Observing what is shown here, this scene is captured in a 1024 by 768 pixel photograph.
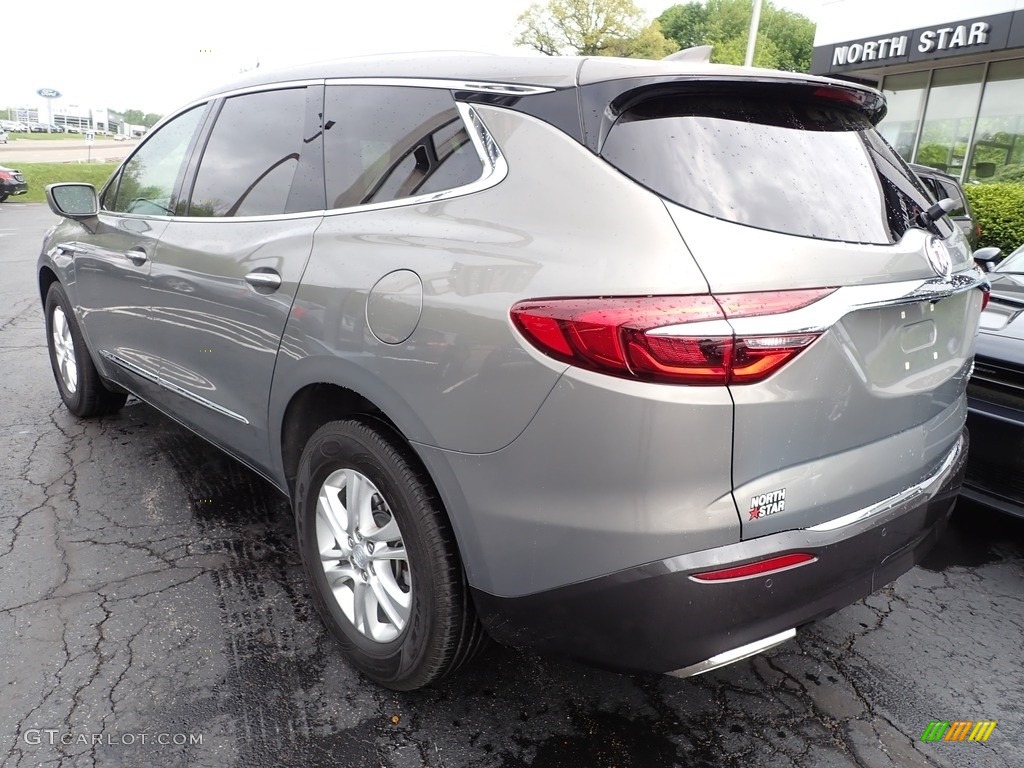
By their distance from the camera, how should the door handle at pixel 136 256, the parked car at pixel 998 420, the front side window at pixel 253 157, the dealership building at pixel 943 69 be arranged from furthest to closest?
the dealership building at pixel 943 69 → the door handle at pixel 136 256 → the parked car at pixel 998 420 → the front side window at pixel 253 157

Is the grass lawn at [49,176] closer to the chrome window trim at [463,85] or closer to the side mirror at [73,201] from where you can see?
the side mirror at [73,201]

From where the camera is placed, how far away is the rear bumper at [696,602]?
1.72 meters

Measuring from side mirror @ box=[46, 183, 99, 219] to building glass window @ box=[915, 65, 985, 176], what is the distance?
17.2 m

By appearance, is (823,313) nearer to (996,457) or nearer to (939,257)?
(939,257)

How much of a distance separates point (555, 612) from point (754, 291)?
2.83 feet

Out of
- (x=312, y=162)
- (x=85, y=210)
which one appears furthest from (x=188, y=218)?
(x=85, y=210)

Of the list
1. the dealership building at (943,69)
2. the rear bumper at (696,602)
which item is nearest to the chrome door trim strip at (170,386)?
the rear bumper at (696,602)

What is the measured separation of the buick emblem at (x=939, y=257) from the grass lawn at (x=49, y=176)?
28150 millimetres

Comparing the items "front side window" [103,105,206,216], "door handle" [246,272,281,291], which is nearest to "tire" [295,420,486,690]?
"door handle" [246,272,281,291]

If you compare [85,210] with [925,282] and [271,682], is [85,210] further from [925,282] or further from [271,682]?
[925,282]

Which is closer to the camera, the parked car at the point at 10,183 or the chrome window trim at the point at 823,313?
the chrome window trim at the point at 823,313

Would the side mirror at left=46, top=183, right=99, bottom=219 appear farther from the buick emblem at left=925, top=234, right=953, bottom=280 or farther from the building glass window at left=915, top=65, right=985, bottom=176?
the building glass window at left=915, top=65, right=985, bottom=176

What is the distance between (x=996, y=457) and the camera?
10.1ft

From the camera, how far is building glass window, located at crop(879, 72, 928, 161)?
17516mm
